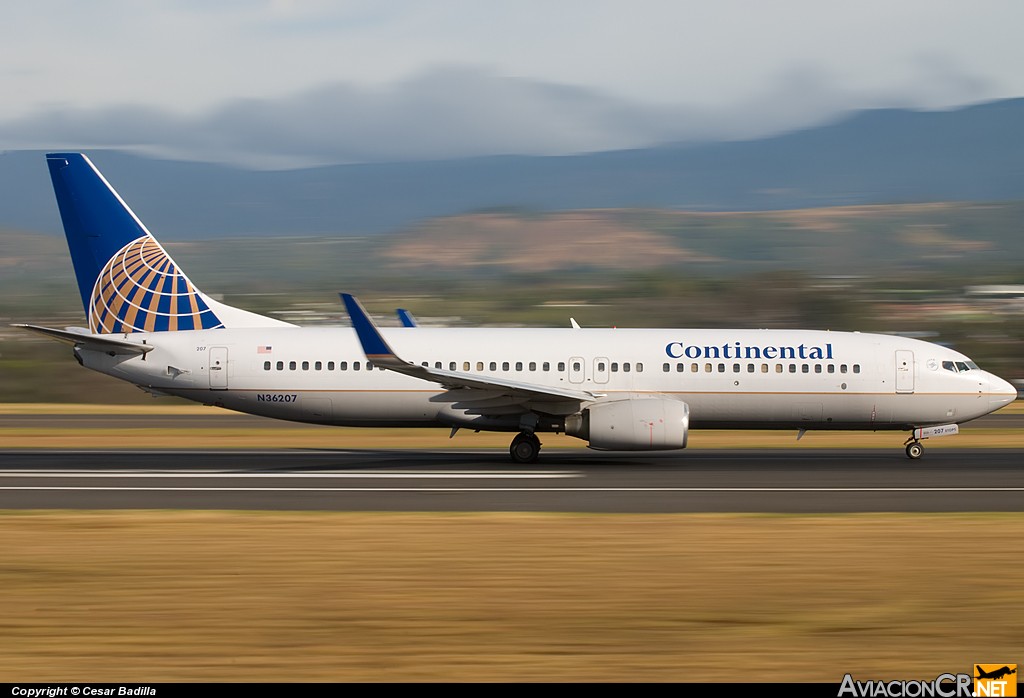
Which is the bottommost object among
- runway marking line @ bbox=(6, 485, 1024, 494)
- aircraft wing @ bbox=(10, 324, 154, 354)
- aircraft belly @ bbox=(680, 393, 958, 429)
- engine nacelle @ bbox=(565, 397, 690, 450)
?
runway marking line @ bbox=(6, 485, 1024, 494)

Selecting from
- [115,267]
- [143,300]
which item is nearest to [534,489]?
[143,300]

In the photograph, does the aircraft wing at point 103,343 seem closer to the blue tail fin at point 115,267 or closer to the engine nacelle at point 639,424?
the blue tail fin at point 115,267

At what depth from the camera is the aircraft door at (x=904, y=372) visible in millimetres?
25750

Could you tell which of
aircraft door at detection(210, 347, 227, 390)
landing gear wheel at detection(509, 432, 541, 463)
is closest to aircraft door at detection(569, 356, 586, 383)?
landing gear wheel at detection(509, 432, 541, 463)

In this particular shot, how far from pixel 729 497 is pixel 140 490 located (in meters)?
9.68

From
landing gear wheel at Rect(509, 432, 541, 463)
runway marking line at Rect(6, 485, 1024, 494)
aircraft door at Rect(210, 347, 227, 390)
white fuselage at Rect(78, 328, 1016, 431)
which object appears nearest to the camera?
runway marking line at Rect(6, 485, 1024, 494)

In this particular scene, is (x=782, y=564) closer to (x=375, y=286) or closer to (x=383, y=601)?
(x=383, y=601)

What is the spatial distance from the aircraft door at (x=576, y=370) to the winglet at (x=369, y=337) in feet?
14.1

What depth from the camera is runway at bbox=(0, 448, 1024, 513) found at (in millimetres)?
17562

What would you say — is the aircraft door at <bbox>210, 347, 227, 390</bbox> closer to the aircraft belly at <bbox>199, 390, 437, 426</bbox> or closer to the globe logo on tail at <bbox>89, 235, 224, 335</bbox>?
the aircraft belly at <bbox>199, 390, 437, 426</bbox>

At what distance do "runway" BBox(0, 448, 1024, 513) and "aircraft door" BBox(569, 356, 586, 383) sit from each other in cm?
183

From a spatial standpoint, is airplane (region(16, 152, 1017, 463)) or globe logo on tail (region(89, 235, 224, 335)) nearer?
airplane (region(16, 152, 1017, 463))

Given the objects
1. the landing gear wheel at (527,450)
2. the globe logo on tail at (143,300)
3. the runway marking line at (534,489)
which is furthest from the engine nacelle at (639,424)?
the globe logo on tail at (143,300)

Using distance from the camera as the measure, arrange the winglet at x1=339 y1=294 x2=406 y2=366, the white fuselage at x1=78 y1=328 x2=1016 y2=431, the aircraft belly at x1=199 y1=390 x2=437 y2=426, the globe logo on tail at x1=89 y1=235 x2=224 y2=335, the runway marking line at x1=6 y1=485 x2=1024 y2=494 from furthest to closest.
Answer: the globe logo on tail at x1=89 y1=235 x2=224 y2=335, the white fuselage at x1=78 y1=328 x2=1016 y2=431, the aircraft belly at x1=199 y1=390 x2=437 y2=426, the winglet at x1=339 y1=294 x2=406 y2=366, the runway marking line at x1=6 y1=485 x2=1024 y2=494
